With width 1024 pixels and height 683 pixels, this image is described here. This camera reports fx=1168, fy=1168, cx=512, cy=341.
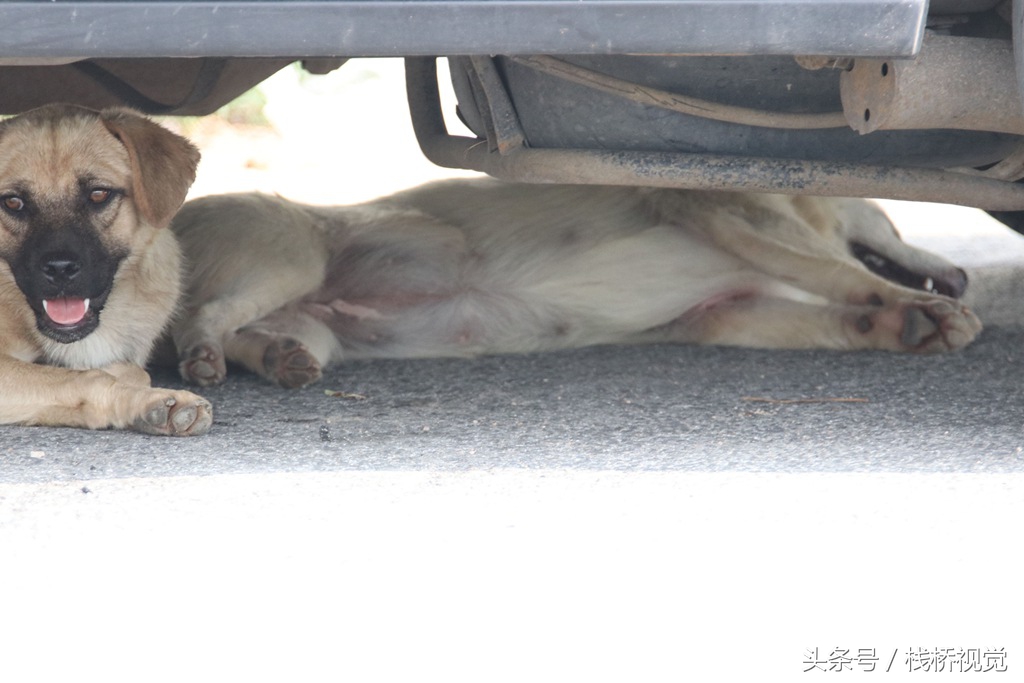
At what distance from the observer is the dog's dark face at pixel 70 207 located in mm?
3035

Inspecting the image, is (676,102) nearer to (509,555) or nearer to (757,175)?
(757,175)

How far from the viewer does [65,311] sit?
10.3ft

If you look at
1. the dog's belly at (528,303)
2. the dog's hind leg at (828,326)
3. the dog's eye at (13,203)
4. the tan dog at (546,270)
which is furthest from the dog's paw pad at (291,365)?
the dog's hind leg at (828,326)

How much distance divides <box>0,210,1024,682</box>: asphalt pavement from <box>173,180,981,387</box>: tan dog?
1386 millimetres

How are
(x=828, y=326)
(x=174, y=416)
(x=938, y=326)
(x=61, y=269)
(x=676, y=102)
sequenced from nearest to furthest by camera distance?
(x=676, y=102) < (x=174, y=416) < (x=61, y=269) < (x=938, y=326) < (x=828, y=326)

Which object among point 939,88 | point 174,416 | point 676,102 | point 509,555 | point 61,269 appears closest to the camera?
point 509,555

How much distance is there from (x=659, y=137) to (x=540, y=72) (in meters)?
0.31

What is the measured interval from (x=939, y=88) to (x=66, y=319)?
7.40ft

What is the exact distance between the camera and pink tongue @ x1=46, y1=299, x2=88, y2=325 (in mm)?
3135

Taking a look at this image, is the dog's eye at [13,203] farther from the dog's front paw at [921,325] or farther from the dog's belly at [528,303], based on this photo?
the dog's front paw at [921,325]

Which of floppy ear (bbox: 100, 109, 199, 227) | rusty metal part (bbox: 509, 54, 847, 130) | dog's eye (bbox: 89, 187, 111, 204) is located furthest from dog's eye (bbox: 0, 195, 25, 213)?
rusty metal part (bbox: 509, 54, 847, 130)

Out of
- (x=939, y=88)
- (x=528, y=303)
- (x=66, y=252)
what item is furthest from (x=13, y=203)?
(x=939, y=88)

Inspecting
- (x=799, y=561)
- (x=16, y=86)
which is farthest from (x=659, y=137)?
(x=16, y=86)

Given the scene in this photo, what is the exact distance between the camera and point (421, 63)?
347 cm
